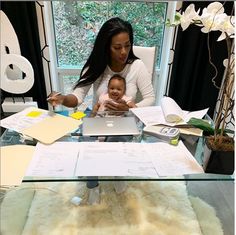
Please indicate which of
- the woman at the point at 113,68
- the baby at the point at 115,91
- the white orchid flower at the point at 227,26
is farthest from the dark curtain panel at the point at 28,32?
the white orchid flower at the point at 227,26

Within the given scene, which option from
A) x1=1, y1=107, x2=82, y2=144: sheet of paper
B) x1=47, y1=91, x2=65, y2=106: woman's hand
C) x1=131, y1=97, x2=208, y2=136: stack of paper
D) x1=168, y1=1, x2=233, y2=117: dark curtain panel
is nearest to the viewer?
x1=1, y1=107, x2=82, y2=144: sheet of paper

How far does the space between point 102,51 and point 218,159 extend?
0.97 metres

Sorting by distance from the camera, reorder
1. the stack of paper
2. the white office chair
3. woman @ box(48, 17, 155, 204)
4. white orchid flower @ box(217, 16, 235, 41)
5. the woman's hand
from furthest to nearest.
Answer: the white office chair < woman @ box(48, 17, 155, 204) < the woman's hand < the stack of paper < white orchid flower @ box(217, 16, 235, 41)

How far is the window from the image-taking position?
6.37ft

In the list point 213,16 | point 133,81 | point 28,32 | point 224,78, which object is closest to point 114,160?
point 224,78

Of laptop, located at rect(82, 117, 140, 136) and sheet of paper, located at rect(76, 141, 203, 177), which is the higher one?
laptop, located at rect(82, 117, 140, 136)

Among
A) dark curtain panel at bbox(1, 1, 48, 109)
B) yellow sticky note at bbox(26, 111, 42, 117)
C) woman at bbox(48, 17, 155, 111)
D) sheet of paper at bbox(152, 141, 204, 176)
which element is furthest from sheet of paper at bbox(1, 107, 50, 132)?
dark curtain panel at bbox(1, 1, 48, 109)

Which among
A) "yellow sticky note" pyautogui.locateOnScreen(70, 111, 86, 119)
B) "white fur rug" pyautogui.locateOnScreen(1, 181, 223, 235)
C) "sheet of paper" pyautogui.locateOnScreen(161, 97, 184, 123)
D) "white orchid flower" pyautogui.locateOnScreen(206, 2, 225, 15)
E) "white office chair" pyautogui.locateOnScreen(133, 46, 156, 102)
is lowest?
"white fur rug" pyautogui.locateOnScreen(1, 181, 223, 235)

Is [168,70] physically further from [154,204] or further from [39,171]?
[39,171]

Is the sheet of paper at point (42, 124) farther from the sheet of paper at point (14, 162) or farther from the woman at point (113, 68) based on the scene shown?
the woman at point (113, 68)

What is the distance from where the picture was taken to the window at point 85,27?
6.37 ft

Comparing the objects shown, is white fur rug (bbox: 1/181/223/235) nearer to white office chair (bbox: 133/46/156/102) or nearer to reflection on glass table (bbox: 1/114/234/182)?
reflection on glass table (bbox: 1/114/234/182)

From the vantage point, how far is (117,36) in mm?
1424

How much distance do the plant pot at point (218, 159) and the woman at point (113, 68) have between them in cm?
63
